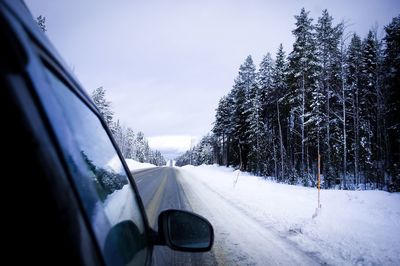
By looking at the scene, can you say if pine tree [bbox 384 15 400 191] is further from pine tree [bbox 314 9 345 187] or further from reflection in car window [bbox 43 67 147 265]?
reflection in car window [bbox 43 67 147 265]

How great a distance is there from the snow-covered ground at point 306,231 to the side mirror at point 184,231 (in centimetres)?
340

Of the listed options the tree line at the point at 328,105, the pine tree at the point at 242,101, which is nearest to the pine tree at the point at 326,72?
the tree line at the point at 328,105

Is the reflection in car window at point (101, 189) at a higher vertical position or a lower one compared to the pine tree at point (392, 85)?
lower

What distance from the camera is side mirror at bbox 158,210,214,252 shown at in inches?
71.5

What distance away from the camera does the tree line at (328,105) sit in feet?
83.4

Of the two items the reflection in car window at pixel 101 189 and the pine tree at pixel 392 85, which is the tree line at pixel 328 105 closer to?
the pine tree at pixel 392 85

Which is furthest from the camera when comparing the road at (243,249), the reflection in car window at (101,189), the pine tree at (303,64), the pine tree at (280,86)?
the pine tree at (280,86)

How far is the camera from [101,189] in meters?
1.27

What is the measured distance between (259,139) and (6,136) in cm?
3851

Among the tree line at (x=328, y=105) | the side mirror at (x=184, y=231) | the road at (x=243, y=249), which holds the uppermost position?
the tree line at (x=328, y=105)

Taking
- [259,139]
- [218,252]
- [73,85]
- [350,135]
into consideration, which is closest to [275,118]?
[259,139]

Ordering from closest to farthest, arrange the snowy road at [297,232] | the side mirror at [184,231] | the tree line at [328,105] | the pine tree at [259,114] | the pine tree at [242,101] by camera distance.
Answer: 1. the side mirror at [184,231]
2. the snowy road at [297,232]
3. the tree line at [328,105]
4. the pine tree at [259,114]
5. the pine tree at [242,101]

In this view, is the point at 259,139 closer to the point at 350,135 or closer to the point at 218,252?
the point at 350,135

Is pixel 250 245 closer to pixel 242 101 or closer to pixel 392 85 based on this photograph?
pixel 392 85
